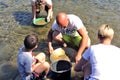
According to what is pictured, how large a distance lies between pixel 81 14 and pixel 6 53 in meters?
3.43

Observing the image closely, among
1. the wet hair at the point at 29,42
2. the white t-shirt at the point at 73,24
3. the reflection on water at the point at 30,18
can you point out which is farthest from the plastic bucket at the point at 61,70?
the reflection on water at the point at 30,18

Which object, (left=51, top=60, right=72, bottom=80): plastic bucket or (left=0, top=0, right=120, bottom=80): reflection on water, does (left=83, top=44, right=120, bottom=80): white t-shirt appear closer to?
(left=51, top=60, right=72, bottom=80): plastic bucket

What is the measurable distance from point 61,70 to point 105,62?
161 cm

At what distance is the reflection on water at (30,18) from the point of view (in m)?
7.33

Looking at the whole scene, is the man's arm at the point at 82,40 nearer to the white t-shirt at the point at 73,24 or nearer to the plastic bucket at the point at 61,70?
the white t-shirt at the point at 73,24

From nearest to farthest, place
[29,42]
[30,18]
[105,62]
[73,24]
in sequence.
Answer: [105,62] < [29,42] < [73,24] < [30,18]

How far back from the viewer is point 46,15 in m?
9.26

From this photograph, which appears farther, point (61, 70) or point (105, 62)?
point (61, 70)

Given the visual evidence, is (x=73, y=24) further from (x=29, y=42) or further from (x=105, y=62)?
(x=105, y=62)

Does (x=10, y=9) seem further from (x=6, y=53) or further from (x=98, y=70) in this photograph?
(x=98, y=70)

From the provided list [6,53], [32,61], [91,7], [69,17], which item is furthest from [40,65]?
[91,7]

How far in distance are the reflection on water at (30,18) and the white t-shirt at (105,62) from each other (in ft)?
8.76

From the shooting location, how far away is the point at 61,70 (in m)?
5.52

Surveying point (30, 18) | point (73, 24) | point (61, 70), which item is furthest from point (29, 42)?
point (30, 18)
